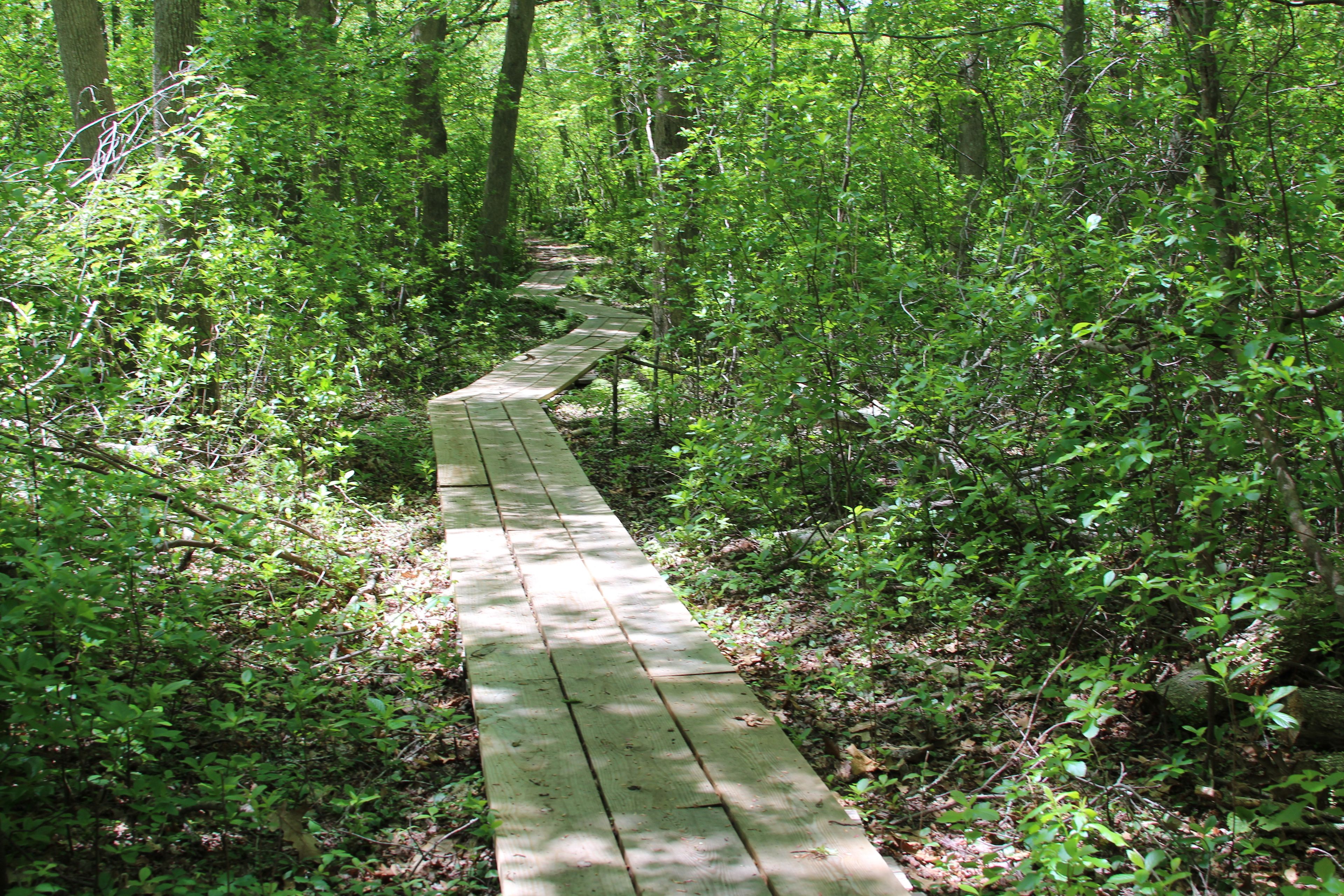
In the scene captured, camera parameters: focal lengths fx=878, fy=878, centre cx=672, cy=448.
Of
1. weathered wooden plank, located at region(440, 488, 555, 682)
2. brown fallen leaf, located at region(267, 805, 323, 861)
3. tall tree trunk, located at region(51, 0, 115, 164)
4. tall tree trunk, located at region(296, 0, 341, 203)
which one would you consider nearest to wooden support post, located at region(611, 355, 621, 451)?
weathered wooden plank, located at region(440, 488, 555, 682)

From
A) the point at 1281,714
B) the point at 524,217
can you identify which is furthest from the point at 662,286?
the point at 524,217

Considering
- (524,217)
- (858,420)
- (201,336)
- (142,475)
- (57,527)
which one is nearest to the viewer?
(57,527)

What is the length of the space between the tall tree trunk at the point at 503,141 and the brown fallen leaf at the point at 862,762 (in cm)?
1244

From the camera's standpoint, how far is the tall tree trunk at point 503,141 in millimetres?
14430

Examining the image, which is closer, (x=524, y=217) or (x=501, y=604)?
(x=501, y=604)

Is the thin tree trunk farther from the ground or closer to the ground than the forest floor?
farther from the ground

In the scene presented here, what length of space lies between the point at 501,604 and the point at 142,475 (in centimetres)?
170

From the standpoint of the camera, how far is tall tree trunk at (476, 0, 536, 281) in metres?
14.4

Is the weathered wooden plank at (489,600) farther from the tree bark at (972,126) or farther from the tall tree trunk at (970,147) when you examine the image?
the tree bark at (972,126)

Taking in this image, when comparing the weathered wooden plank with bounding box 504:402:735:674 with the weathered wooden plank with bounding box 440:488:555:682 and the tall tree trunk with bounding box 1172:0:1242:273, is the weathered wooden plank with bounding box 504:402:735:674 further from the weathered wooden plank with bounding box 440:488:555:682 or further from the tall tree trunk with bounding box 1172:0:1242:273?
the tall tree trunk with bounding box 1172:0:1242:273

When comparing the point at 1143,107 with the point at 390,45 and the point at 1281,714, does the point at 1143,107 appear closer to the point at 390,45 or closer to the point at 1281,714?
the point at 1281,714

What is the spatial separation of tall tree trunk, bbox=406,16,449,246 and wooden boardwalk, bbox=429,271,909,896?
900 centimetres

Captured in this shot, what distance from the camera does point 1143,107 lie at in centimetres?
447

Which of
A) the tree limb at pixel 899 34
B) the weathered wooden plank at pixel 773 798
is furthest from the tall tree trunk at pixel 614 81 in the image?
the weathered wooden plank at pixel 773 798
